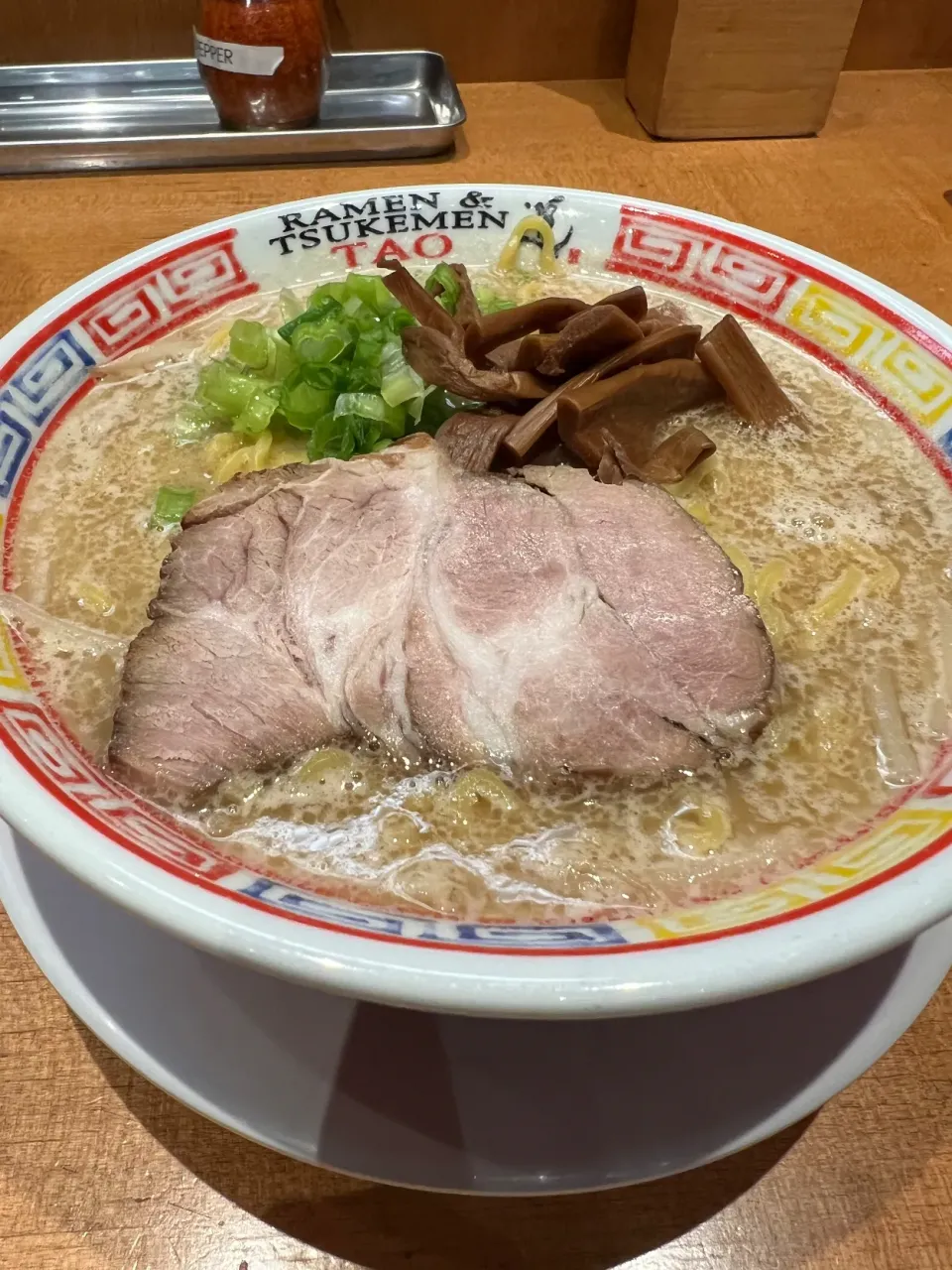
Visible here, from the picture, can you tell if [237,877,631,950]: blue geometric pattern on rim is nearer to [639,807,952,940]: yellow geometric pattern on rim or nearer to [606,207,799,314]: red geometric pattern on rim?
[639,807,952,940]: yellow geometric pattern on rim

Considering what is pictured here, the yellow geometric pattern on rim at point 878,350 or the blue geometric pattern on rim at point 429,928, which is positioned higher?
the yellow geometric pattern on rim at point 878,350

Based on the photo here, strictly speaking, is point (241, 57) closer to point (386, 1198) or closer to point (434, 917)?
point (434, 917)

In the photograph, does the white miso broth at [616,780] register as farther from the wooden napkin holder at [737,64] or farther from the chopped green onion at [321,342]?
the wooden napkin holder at [737,64]

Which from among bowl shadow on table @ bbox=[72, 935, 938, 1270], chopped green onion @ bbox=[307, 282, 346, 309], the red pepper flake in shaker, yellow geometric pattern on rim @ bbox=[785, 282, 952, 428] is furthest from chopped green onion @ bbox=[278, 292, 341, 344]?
the red pepper flake in shaker

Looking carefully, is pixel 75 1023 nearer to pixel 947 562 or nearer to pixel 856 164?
pixel 947 562

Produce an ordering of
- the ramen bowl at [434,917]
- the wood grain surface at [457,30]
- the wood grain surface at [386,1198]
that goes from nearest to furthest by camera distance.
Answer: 1. the ramen bowl at [434,917]
2. the wood grain surface at [386,1198]
3. the wood grain surface at [457,30]

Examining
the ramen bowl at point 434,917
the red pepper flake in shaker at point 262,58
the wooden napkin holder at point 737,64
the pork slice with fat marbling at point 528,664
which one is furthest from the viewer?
the wooden napkin holder at point 737,64

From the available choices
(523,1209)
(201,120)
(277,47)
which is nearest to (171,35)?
(201,120)

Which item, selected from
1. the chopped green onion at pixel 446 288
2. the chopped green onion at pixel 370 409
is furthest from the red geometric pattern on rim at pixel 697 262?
the chopped green onion at pixel 370 409
